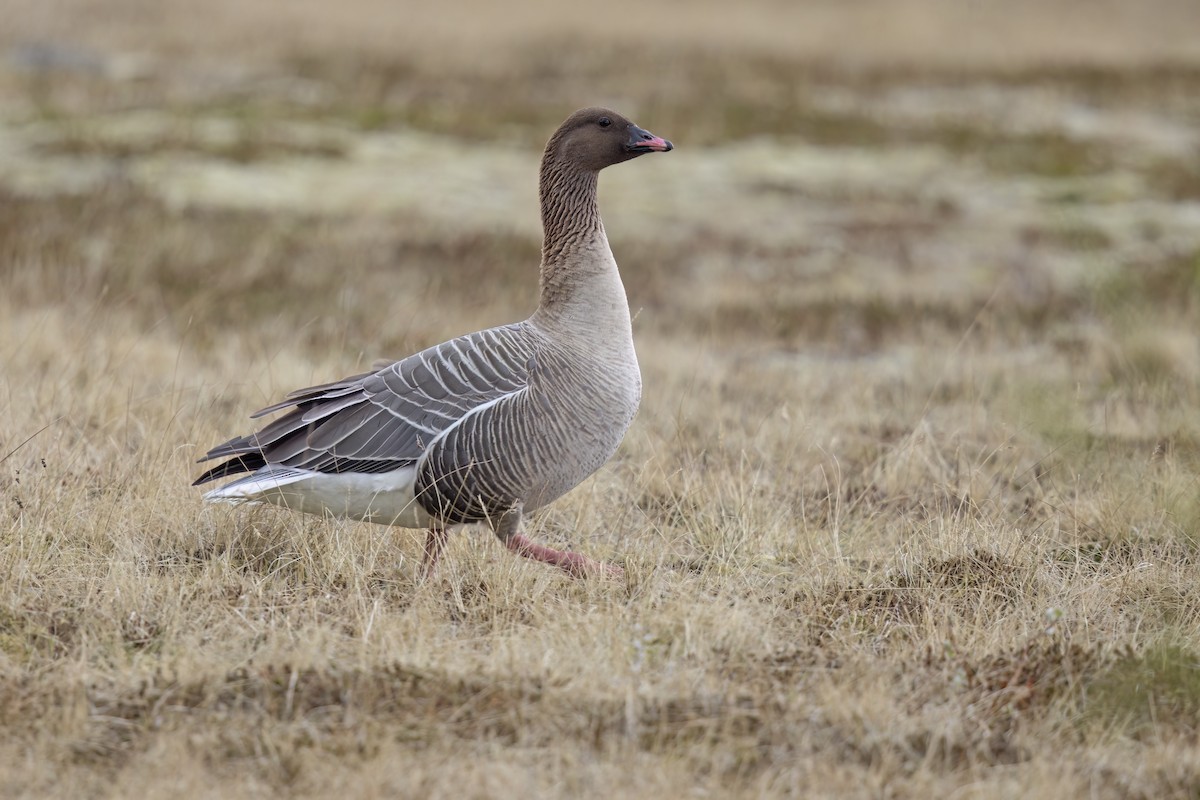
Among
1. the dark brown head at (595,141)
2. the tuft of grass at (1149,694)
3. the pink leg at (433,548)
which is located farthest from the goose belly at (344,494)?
the tuft of grass at (1149,694)

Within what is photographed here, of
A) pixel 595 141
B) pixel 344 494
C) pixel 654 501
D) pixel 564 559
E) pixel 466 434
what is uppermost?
pixel 595 141

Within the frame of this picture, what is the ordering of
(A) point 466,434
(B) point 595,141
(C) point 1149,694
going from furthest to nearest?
(B) point 595,141, (A) point 466,434, (C) point 1149,694

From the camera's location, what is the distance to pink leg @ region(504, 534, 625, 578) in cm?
550

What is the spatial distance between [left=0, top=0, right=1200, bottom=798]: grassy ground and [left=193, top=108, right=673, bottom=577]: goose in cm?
27

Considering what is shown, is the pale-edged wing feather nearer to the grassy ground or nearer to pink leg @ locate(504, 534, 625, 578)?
the grassy ground

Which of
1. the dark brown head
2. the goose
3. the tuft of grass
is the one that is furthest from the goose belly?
the tuft of grass

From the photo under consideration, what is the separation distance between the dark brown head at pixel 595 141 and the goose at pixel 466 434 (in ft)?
2.19

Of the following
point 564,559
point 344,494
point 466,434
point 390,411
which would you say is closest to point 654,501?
point 564,559

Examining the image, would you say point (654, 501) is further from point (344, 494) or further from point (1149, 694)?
point (1149, 694)

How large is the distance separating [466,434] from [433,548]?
0.60 metres

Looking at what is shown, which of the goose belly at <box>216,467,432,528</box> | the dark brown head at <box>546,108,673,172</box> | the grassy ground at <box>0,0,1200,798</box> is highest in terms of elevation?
the dark brown head at <box>546,108,673,172</box>

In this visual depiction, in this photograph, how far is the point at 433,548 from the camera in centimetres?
568

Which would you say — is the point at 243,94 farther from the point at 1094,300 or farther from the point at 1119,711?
the point at 1119,711

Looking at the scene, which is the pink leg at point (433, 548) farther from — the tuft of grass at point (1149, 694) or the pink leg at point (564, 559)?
the tuft of grass at point (1149, 694)
